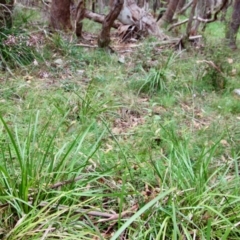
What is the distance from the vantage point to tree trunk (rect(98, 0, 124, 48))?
541cm

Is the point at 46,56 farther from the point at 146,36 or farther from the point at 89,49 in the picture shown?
the point at 146,36

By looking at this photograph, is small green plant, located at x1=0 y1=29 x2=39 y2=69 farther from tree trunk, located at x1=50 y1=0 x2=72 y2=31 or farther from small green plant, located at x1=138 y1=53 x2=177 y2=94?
small green plant, located at x1=138 y1=53 x2=177 y2=94

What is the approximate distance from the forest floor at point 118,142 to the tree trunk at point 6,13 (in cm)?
48

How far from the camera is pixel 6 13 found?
→ 5.14 meters

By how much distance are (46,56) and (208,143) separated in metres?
3.03

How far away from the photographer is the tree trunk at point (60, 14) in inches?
246

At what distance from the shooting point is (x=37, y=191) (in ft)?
6.74

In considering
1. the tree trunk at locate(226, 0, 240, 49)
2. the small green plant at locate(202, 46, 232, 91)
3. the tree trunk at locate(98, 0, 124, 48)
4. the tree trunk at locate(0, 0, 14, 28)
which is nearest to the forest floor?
the small green plant at locate(202, 46, 232, 91)

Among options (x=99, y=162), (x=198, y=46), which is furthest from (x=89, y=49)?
(x=99, y=162)

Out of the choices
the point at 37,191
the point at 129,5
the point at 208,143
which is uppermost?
the point at 129,5

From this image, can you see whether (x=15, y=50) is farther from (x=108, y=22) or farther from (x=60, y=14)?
(x=60, y=14)

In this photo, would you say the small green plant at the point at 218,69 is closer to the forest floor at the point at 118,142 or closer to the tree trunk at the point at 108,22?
the forest floor at the point at 118,142

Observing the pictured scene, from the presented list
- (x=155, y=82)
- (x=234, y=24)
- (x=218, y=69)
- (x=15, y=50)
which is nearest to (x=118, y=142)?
(x=155, y=82)

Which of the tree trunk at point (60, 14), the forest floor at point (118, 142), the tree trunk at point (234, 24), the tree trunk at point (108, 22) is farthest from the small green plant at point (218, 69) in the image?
the tree trunk at point (60, 14)
